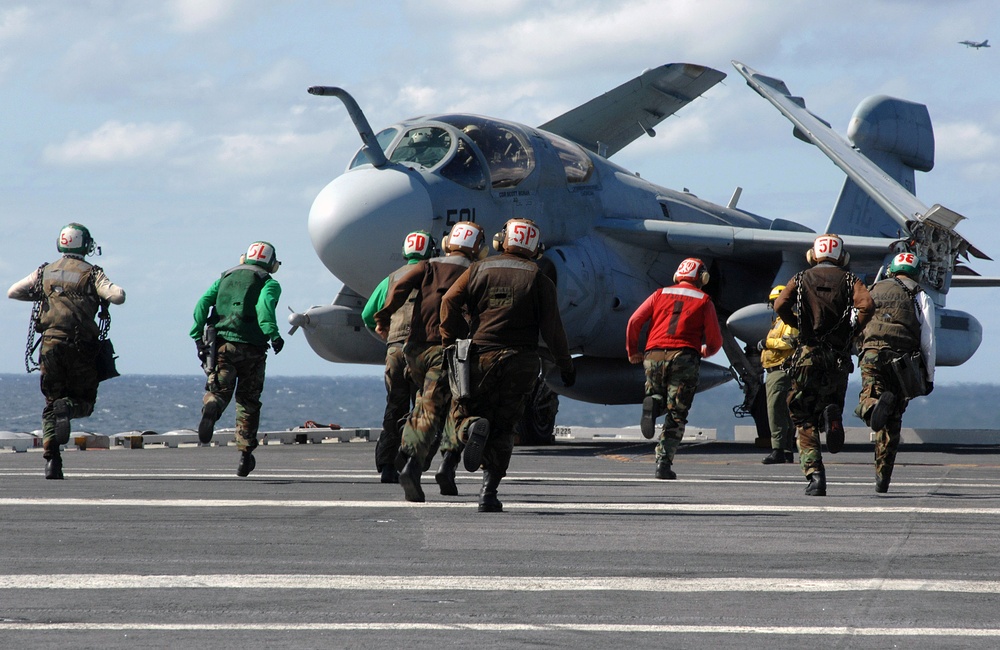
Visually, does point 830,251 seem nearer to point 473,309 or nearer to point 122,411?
point 473,309

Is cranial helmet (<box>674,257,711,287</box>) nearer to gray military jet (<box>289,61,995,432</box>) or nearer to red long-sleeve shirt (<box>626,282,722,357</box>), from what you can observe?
red long-sleeve shirt (<box>626,282,722,357</box>)

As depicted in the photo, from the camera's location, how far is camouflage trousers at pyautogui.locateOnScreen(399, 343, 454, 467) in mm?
8367

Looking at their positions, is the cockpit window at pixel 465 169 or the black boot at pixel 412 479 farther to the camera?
the cockpit window at pixel 465 169

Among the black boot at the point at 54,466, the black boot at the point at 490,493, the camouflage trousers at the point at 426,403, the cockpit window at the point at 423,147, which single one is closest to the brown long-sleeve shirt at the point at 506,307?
the camouflage trousers at the point at 426,403

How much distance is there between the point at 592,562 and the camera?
5.76 metres

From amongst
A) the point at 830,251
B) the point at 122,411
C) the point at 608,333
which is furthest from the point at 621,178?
the point at 122,411

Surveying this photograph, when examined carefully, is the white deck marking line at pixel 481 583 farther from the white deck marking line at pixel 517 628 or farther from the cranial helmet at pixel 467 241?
the cranial helmet at pixel 467 241

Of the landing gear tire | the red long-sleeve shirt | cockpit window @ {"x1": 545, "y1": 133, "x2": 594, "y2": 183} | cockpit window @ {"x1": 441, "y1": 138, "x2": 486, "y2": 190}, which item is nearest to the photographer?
the red long-sleeve shirt

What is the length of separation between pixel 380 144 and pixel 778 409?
5.71m

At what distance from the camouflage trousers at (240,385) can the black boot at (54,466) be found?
1.26 m

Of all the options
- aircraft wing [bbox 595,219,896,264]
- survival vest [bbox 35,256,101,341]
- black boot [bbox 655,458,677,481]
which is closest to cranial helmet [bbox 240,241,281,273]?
survival vest [bbox 35,256,101,341]

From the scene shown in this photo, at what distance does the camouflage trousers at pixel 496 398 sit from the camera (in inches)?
311

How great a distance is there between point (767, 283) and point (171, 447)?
9.32 meters

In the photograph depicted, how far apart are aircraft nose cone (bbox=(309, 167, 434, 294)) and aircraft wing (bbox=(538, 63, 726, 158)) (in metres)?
5.76
